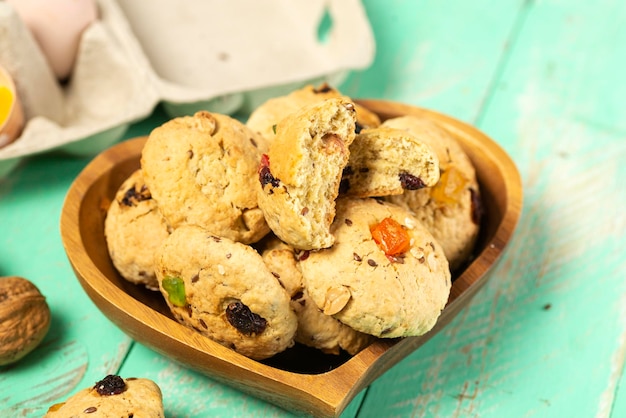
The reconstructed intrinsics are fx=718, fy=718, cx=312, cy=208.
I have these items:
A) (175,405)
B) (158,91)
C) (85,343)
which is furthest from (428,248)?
(158,91)

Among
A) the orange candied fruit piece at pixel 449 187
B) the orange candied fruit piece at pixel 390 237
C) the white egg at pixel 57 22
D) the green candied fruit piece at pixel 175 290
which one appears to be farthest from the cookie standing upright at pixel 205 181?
the white egg at pixel 57 22

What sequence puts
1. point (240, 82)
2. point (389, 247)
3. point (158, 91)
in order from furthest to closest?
1. point (240, 82)
2. point (158, 91)
3. point (389, 247)

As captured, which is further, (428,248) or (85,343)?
(85,343)

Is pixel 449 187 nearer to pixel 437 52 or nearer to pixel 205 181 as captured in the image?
pixel 205 181

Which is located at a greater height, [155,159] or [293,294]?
[155,159]

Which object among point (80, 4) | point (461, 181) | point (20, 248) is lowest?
point (20, 248)

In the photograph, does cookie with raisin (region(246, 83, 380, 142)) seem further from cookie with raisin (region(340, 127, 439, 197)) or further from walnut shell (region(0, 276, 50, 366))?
walnut shell (region(0, 276, 50, 366))

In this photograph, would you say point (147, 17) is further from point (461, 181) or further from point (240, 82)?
point (461, 181)
